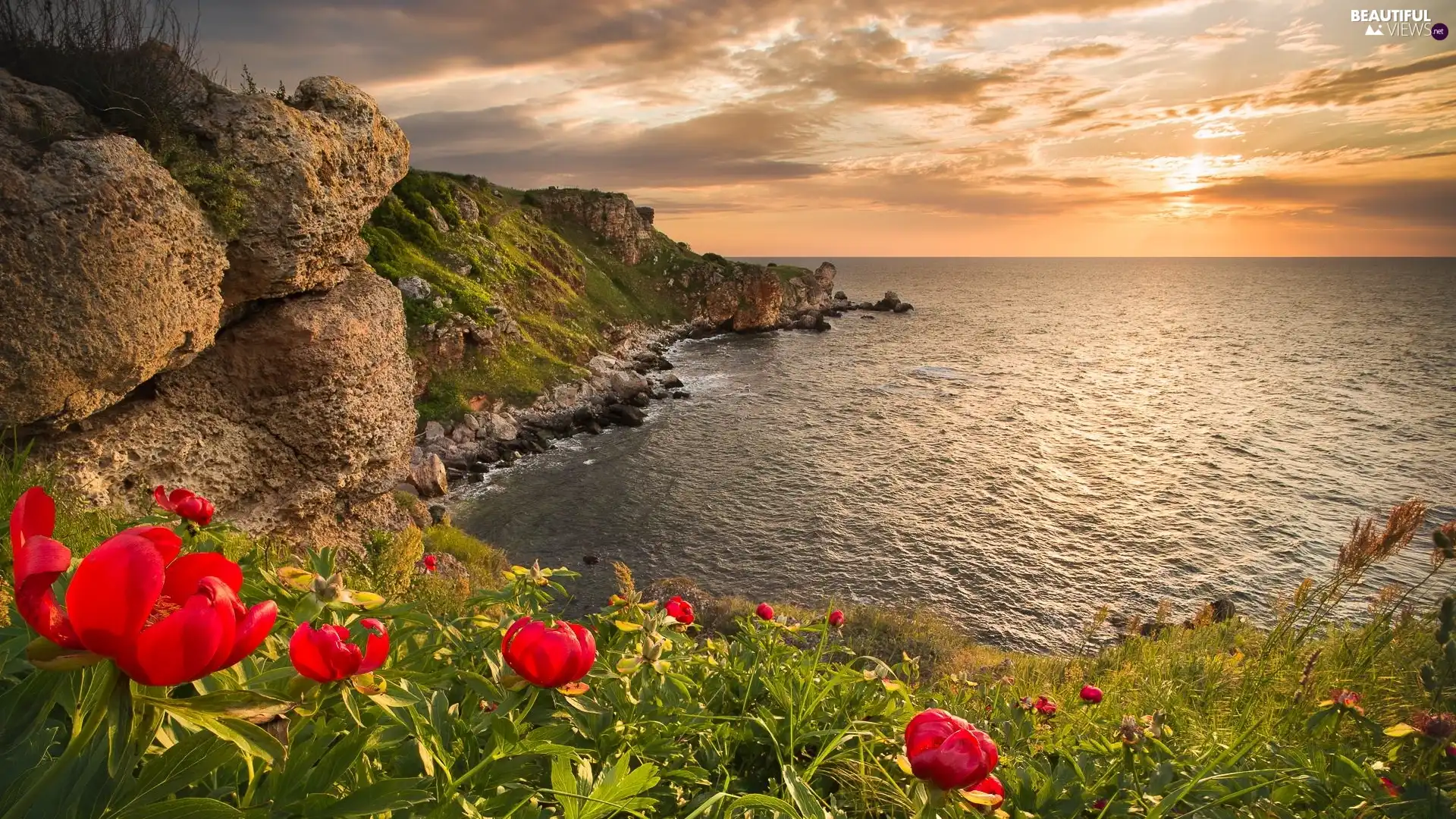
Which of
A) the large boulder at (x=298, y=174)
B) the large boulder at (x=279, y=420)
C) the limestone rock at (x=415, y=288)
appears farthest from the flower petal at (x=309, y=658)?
the limestone rock at (x=415, y=288)

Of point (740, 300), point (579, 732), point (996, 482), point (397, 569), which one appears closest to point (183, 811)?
point (579, 732)

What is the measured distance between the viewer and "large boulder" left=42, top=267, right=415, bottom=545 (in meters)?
9.15

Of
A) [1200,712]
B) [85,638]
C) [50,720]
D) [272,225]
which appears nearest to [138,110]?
[272,225]

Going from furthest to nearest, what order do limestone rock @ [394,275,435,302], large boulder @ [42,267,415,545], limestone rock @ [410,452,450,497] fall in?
limestone rock @ [394,275,435,302], limestone rock @ [410,452,450,497], large boulder @ [42,267,415,545]

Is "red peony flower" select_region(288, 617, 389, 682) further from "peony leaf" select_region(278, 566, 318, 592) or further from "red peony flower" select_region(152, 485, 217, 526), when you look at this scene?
"red peony flower" select_region(152, 485, 217, 526)

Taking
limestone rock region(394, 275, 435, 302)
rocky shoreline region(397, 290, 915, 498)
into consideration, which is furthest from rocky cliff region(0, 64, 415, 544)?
limestone rock region(394, 275, 435, 302)

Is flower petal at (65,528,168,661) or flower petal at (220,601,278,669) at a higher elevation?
flower petal at (65,528,168,661)

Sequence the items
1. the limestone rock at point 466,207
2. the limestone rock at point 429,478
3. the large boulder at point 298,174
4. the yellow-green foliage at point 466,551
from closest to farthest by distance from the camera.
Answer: the large boulder at point 298,174, the yellow-green foliage at point 466,551, the limestone rock at point 429,478, the limestone rock at point 466,207

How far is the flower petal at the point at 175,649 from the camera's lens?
1025mm

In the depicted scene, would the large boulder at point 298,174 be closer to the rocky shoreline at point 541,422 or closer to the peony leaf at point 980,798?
the peony leaf at point 980,798

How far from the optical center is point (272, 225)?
9195 millimetres

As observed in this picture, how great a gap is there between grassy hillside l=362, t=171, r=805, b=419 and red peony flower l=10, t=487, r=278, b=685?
36384 millimetres

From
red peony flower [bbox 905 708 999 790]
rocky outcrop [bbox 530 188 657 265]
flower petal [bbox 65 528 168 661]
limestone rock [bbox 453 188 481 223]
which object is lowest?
red peony flower [bbox 905 708 999 790]

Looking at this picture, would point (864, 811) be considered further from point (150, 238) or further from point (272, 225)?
point (272, 225)
